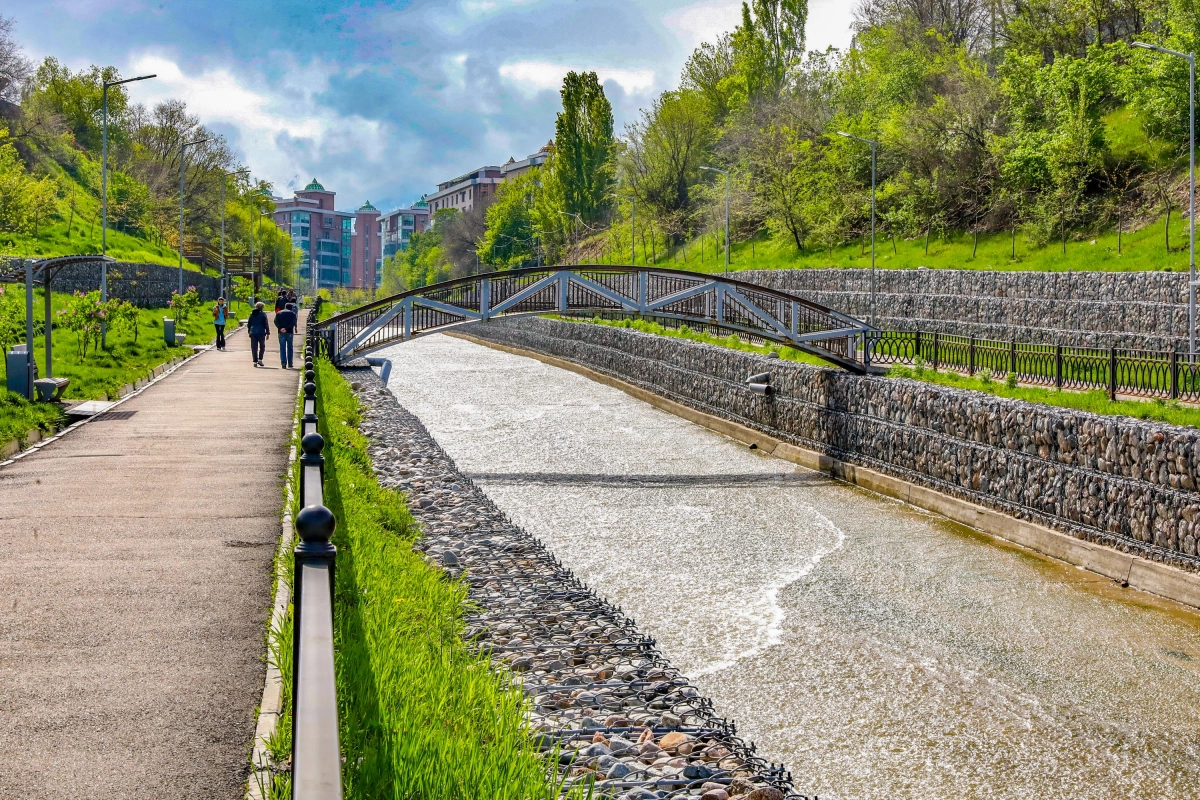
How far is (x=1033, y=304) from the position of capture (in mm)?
40688

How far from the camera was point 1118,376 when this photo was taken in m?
26.7

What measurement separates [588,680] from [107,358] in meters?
23.7

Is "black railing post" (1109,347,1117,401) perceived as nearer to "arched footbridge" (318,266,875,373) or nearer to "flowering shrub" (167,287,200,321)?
"arched footbridge" (318,266,875,373)

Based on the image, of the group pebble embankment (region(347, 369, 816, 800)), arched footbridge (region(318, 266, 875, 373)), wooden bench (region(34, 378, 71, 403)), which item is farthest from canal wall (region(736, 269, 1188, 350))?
wooden bench (region(34, 378, 71, 403))

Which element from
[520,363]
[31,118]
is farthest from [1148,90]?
[31,118]

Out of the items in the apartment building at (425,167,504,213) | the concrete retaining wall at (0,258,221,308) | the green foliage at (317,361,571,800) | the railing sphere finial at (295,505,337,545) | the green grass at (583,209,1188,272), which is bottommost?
the green foliage at (317,361,571,800)

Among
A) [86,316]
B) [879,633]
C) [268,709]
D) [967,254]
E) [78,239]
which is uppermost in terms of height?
[78,239]

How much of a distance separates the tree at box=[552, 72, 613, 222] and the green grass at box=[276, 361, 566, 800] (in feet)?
264

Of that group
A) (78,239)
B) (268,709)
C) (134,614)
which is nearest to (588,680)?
(134,614)

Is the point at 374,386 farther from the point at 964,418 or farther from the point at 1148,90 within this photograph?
the point at 1148,90

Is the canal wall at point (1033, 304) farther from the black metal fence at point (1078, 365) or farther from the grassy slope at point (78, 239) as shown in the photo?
the grassy slope at point (78, 239)

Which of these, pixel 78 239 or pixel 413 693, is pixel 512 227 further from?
pixel 413 693

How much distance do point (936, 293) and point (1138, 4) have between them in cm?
2087

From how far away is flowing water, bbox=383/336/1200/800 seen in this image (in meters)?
10.5
